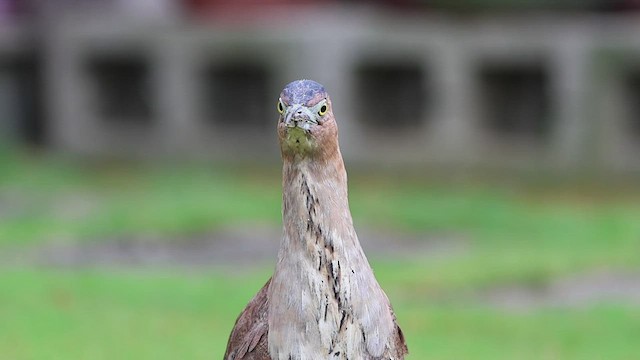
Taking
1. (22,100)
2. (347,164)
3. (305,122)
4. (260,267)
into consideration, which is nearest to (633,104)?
(347,164)

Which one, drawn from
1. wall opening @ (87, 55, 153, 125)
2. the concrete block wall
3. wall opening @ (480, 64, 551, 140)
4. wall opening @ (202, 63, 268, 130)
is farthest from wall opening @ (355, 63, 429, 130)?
wall opening @ (87, 55, 153, 125)

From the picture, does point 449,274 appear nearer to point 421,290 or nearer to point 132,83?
point 421,290

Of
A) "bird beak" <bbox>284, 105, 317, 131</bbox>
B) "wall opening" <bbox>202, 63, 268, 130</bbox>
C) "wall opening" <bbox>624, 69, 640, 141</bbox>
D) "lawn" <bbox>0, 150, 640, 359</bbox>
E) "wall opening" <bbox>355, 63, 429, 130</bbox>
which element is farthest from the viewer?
"wall opening" <bbox>202, 63, 268, 130</bbox>

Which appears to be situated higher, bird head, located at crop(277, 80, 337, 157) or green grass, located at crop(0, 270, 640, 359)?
bird head, located at crop(277, 80, 337, 157)

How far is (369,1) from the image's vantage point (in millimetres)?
16531

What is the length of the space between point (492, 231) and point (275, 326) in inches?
274

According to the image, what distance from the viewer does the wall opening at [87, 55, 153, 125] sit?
16469mm

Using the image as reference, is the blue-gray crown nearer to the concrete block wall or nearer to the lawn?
the lawn

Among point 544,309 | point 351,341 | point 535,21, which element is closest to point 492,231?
point 544,309

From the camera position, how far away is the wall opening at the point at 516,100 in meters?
14.9

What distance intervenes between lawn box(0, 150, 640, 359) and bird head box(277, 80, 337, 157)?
3.13 metres

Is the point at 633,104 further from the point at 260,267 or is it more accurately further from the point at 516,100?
the point at 260,267

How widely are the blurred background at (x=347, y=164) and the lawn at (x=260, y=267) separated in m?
0.03

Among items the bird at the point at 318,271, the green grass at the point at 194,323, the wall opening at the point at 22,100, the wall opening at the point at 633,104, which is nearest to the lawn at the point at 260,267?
the green grass at the point at 194,323
